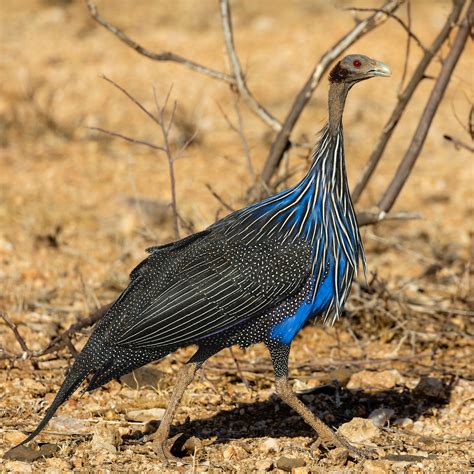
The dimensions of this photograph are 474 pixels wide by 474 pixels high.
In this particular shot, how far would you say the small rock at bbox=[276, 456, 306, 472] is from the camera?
450cm

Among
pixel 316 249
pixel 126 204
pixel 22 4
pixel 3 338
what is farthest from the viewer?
pixel 22 4

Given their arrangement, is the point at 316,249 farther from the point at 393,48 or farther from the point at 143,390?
the point at 393,48

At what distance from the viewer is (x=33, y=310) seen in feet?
21.9

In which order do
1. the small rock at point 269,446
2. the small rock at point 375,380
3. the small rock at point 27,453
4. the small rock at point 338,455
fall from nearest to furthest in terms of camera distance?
A: the small rock at point 27,453 → the small rock at point 338,455 → the small rock at point 269,446 → the small rock at point 375,380

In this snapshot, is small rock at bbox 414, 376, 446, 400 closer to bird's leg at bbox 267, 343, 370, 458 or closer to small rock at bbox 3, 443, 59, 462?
bird's leg at bbox 267, 343, 370, 458

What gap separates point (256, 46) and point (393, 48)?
1856mm

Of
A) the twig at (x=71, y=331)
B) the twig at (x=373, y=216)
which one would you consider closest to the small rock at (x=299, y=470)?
the twig at (x=71, y=331)

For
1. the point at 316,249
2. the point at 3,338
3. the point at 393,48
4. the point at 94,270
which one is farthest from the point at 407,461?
the point at 393,48

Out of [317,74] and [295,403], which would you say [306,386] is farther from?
[317,74]

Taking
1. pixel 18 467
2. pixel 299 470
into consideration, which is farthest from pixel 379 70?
pixel 18 467

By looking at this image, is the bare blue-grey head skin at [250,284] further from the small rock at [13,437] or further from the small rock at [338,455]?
the small rock at [13,437]

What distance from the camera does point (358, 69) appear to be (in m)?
4.68

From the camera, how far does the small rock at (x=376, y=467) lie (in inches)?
178

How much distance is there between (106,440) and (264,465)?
0.75 meters
